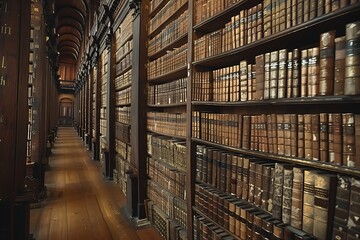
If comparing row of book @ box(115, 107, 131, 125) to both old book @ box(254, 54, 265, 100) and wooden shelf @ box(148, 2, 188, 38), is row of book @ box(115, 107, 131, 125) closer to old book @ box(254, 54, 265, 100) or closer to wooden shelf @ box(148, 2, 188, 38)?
wooden shelf @ box(148, 2, 188, 38)

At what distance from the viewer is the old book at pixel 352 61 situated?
915 mm

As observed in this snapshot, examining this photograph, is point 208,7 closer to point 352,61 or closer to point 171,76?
point 171,76

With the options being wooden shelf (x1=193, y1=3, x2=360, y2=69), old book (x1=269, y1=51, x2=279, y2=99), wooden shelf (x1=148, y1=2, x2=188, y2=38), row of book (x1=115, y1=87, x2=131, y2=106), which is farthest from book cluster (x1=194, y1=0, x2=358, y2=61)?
row of book (x1=115, y1=87, x2=131, y2=106)

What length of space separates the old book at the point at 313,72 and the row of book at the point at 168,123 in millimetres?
1234

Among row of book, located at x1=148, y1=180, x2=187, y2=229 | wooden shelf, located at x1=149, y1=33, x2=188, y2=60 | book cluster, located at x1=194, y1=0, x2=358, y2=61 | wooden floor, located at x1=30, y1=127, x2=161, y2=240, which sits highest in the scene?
wooden shelf, located at x1=149, y1=33, x2=188, y2=60

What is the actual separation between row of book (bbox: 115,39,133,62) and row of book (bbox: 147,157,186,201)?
1.85m

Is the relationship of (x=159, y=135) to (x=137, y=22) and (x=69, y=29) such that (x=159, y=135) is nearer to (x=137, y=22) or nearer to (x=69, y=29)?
(x=137, y=22)

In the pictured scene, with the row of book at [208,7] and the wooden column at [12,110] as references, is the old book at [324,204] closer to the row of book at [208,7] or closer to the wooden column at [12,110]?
the row of book at [208,7]

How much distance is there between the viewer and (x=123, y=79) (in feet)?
14.1

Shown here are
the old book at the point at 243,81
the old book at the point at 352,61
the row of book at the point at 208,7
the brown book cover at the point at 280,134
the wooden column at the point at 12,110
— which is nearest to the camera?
the old book at the point at 352,61

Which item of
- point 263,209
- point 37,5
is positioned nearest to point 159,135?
point 263,209

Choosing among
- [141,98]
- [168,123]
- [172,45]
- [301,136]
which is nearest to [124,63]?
[141,98]

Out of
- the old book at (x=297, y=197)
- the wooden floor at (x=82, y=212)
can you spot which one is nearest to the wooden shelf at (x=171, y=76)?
the old book at (x=297, y=197)

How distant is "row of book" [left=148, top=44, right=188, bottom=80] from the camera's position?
2.22m
